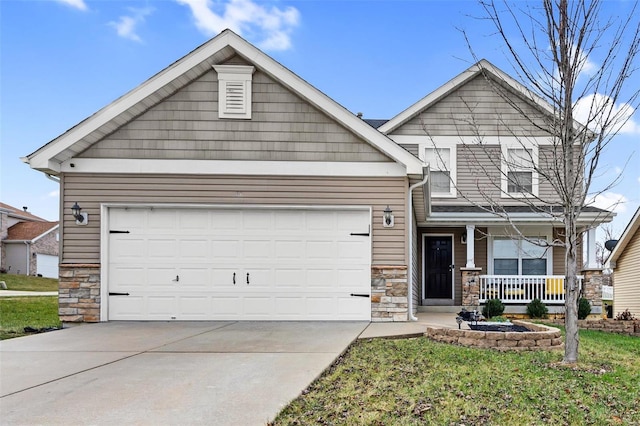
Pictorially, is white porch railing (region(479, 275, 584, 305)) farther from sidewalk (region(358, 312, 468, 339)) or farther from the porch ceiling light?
the porch ceiling light

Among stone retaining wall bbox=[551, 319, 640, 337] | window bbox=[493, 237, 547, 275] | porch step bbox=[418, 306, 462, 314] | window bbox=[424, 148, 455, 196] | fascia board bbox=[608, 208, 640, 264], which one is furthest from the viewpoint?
window bbox=[424, 148, 455, 196]

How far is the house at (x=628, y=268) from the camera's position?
13633mm

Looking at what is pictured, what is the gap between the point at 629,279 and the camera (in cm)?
1434

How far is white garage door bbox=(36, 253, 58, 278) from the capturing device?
1363 inches

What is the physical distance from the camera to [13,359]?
19.7 feet

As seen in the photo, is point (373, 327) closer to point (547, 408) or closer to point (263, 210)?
point (263, 210)

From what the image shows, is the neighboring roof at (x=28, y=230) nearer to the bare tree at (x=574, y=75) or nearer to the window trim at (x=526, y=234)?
the window trim at (x=526, y=234)

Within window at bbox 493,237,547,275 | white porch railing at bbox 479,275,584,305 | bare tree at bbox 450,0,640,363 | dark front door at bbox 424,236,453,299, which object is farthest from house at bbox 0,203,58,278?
bare tree at bbox 450,0,640,363

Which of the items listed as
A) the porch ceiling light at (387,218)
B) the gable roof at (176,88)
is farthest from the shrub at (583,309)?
the gable roof at (176,88)

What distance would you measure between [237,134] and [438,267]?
24.7 feet

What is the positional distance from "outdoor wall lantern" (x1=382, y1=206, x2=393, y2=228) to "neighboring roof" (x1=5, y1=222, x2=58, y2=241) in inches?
1241

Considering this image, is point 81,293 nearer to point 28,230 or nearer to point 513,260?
point 513,260

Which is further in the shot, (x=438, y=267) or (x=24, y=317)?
(x=438, y=267)

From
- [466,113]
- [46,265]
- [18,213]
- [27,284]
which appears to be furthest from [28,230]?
[466,113]
